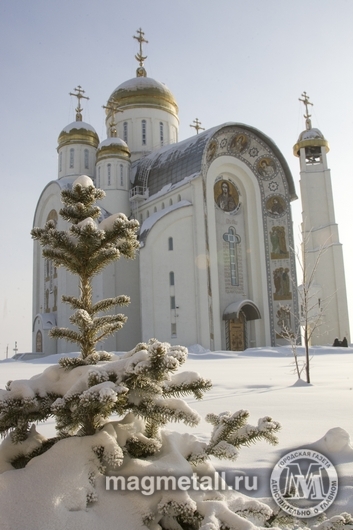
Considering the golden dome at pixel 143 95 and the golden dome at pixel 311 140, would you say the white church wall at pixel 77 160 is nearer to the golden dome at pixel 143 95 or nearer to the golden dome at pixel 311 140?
the golden dome at pixel 143 95

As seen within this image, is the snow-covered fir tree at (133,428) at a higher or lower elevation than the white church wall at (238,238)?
lower

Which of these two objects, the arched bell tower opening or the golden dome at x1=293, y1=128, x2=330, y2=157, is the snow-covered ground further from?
the golden dome at x1=293, y1=128, x2=330, y2=157

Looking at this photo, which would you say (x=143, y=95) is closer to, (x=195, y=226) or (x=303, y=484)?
(x=195, y=226)

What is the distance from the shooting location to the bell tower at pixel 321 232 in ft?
92.0

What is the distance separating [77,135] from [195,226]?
11315 millimetres

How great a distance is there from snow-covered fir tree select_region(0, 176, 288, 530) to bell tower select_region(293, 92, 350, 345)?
26.4 meters

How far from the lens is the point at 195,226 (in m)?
22.5

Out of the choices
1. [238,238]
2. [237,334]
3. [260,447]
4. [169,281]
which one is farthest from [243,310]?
[260,447]

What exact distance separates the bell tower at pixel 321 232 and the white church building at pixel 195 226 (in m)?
0.07

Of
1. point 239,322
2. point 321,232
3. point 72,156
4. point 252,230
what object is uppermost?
point 72,156

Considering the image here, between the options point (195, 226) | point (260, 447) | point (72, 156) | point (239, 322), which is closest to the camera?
point (260, 447)

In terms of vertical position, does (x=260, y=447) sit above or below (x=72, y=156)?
below

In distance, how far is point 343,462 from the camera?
2838 mm

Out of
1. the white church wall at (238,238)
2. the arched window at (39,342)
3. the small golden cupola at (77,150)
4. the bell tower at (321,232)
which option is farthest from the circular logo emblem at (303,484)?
the small golden cupola at (77,150)
